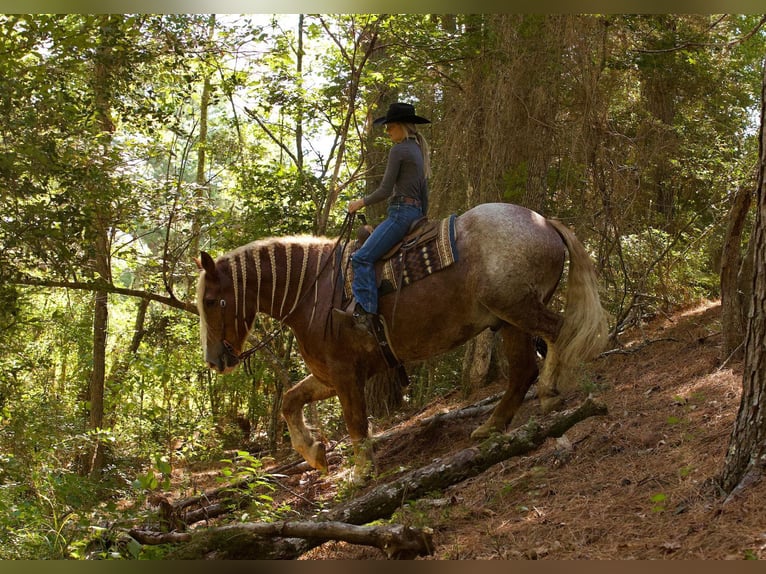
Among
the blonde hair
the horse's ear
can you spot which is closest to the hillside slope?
the horse's ear

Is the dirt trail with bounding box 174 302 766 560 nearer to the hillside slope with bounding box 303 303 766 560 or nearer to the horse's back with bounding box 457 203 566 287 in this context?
the hillside slope with bounding box 303 303 766 560

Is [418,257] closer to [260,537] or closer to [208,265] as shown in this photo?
[208,265]

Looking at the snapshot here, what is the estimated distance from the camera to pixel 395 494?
17.0 feet

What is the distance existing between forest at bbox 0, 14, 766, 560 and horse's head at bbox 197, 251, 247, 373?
20.9 inches

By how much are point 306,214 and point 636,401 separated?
583cm

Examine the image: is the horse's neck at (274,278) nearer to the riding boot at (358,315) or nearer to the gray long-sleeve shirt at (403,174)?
the riding boot at (358,315)

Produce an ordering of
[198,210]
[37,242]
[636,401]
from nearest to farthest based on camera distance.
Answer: [636,401], [37,242], [198,210]

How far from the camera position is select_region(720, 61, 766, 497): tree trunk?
156 inches

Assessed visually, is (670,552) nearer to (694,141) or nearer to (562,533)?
(562,533)

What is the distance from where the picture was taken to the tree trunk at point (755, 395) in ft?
13.0

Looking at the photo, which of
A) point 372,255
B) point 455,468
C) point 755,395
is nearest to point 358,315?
point 372,255

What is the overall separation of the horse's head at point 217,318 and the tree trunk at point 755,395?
4.57 m

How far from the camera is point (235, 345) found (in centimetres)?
713

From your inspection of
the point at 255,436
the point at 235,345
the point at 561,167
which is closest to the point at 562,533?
the point at 235,345
